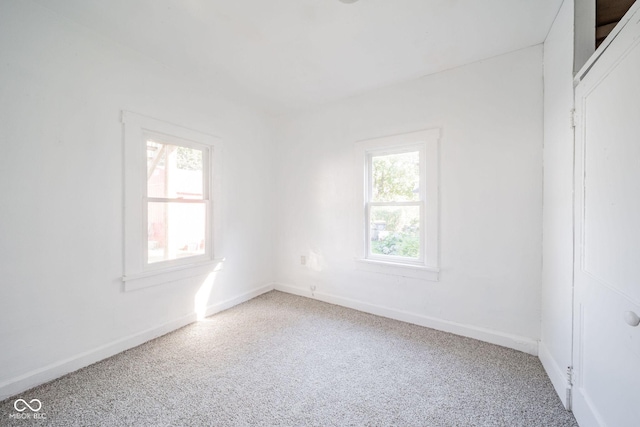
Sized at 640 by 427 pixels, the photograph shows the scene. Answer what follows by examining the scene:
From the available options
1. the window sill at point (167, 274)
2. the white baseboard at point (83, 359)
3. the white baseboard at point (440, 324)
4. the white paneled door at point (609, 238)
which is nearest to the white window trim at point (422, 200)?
the white baseboard at point (440, 324)

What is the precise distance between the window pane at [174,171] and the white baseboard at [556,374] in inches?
134

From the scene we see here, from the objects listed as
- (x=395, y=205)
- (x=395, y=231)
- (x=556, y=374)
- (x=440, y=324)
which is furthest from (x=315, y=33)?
(x=556, y=374)

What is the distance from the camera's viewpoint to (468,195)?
2486mm

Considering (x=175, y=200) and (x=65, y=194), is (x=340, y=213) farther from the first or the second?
(x=65, y=194)

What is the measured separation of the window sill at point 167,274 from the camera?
2.30 meters

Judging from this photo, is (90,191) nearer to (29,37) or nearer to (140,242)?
(140,242)

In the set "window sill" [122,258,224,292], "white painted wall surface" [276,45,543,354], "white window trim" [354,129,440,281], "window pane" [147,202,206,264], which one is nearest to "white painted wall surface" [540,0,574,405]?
"white painted wall surface" [276,45,543,354]

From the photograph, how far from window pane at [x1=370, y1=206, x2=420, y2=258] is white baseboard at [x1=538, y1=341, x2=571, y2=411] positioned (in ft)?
3.97

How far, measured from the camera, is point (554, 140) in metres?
1.91

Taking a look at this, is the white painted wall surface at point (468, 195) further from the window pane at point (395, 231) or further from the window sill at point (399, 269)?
the window pane at point (395, 231)


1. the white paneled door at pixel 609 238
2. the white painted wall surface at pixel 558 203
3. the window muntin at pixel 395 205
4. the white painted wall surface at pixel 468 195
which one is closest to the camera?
the white paneled door at pixel 609 238

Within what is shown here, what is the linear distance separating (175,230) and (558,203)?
3.30 m

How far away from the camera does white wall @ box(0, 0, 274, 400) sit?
1705 mm

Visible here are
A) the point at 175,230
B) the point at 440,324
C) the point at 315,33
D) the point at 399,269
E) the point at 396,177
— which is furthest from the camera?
the point at 396,177
